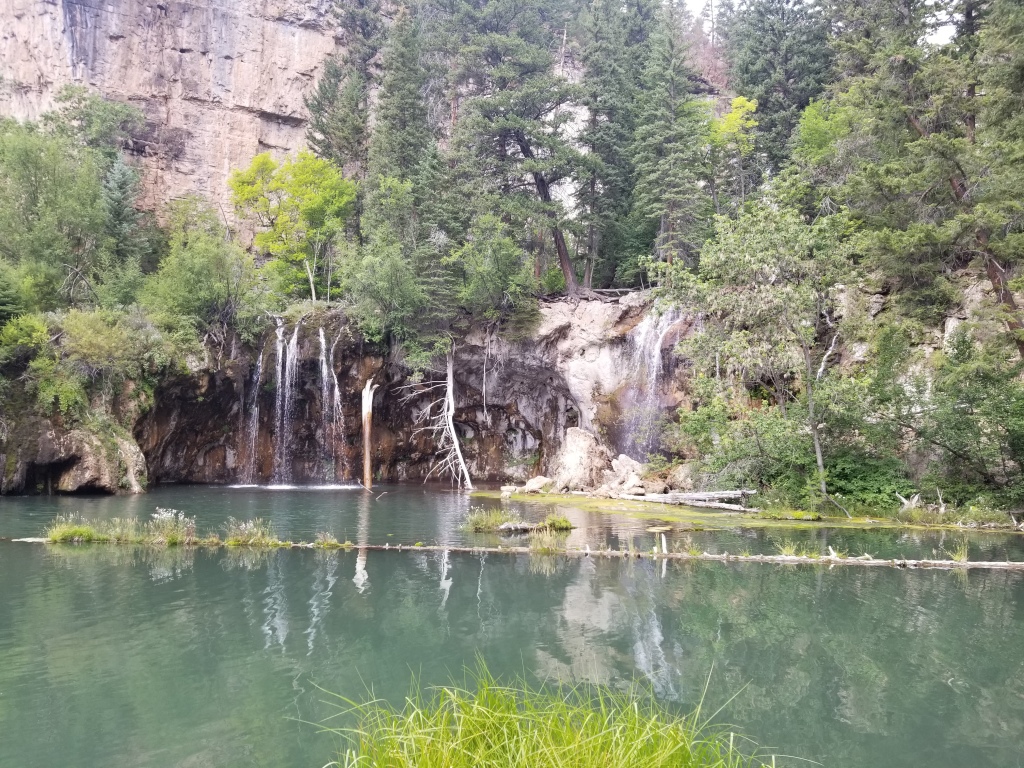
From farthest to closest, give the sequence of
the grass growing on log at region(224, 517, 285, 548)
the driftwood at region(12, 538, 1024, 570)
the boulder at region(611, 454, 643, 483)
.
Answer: the boulder at region(611, 454, 643, 483) < the grass growing on log at region(224, 517, 285, 548) < the driftwood at region(12, 538, 1024, 570)

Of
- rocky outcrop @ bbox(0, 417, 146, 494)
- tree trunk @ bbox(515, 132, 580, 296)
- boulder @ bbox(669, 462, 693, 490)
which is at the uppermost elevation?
tree trunk @ bbox(515, 132, 580, 296)

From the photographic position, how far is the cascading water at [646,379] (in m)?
28.9

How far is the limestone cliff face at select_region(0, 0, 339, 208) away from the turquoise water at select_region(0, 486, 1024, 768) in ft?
131

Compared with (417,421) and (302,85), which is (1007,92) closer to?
(417,421)

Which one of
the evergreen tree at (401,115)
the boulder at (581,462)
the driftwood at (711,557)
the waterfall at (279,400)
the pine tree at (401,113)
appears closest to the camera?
the driftwood at (711,557)

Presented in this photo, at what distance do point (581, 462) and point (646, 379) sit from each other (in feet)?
15.4

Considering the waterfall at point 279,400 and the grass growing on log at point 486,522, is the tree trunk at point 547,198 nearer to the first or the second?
the waterfall at point 279,400

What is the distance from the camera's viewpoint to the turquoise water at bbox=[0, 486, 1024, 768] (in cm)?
571

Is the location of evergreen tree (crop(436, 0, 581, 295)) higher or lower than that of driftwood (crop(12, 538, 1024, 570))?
higher

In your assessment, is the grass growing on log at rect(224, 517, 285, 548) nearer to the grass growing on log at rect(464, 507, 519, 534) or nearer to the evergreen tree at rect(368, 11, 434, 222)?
the grass growing on log at rect(464, 507, 519, 534)

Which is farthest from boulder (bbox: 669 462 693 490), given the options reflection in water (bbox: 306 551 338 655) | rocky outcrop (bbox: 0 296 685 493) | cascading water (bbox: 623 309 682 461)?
reflection in water (bbox: 306 551 338 655)

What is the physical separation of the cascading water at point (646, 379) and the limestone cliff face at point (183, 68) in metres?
32.1

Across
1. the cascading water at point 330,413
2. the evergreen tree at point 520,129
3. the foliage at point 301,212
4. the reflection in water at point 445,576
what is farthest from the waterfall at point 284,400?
the reflection in water at point 445,576

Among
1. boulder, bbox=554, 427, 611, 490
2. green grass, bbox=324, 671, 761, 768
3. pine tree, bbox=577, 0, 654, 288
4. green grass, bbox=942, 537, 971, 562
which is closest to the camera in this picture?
green grass, bbox=324, 671, 761, 768
